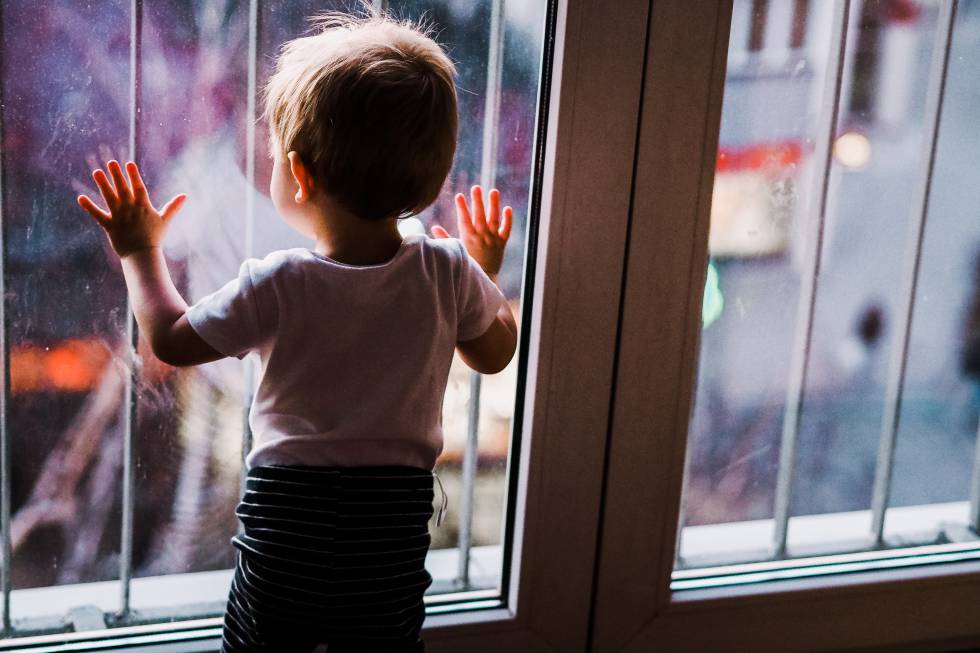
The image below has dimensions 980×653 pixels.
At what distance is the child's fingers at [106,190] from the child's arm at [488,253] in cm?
32

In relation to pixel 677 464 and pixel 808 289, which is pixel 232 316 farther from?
pixel 808 289

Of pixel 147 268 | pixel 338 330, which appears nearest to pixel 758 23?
pixel 338 330

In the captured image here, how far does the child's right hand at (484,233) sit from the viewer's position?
1.09m

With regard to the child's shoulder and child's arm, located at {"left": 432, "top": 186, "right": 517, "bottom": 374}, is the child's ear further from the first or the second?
child's arm, located at {"left": 432, "top": 186, "right": 517, "bottom": 374}

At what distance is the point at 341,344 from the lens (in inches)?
36.3

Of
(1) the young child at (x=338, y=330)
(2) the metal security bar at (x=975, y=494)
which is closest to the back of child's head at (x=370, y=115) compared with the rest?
(1) the young child at (x=338, y=330)

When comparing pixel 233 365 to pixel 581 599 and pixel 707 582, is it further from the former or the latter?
pixel 707 582

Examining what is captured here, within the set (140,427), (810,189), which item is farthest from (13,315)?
(810,189)

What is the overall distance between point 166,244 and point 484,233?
0.35 m

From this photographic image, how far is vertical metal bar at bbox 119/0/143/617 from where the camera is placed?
105 centimetres

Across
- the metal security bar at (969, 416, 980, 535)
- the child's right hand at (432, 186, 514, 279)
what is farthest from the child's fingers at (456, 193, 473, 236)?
the metal security bar at (969, 416, 980, 535)

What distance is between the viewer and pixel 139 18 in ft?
3.44

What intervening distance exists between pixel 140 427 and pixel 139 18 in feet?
1.48

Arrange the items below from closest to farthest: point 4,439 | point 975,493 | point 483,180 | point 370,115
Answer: point 370,115 → point 4,439 → point 483,180 → point 975,493
